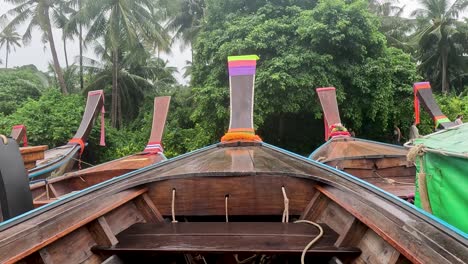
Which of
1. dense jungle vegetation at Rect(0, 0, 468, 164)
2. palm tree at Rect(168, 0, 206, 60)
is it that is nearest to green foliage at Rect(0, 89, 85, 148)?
dense jungle vegetation at Rect(0, 0, 468, 164)

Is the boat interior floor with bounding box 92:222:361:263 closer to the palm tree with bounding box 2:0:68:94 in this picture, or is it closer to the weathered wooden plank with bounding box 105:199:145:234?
the weathered wooden plank with bounding box 105:199:145:234

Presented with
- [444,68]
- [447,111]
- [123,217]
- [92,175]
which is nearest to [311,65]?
[447,111]

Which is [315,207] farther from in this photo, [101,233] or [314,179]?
[101,233]

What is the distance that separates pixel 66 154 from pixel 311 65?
24.1ft

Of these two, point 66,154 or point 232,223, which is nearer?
point 232,223

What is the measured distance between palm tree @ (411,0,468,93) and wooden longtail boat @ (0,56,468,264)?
20986 millimetres

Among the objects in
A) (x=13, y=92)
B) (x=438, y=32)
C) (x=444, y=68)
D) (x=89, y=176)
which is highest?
(x=438, y=32)

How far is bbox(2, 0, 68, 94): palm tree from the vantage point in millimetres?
17242

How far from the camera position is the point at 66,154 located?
22.1 ft

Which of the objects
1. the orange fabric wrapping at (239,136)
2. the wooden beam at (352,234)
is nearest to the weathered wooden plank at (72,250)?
the wooden beam at (352,234)

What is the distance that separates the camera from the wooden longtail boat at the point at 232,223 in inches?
59.8

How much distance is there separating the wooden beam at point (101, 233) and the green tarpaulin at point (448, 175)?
161cm

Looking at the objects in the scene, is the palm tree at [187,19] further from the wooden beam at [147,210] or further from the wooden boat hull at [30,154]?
the wooden beam at [147,210]

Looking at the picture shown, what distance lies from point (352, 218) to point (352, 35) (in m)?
10.5
